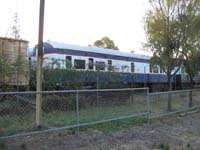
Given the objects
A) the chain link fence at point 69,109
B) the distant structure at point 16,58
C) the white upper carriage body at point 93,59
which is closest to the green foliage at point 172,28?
the chain link fence at point 69,109

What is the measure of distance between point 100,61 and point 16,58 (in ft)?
27.5

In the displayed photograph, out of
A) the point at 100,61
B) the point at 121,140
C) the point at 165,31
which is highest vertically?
the point at 165,31

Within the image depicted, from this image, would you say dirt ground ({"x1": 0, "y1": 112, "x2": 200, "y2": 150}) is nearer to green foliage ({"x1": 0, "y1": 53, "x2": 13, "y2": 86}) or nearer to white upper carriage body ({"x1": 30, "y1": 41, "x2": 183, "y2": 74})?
green foliage ({"x1": 0, "y1": 53, "x2": 13, "y2": 86})

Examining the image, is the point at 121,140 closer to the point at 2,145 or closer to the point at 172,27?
the point at 2,145

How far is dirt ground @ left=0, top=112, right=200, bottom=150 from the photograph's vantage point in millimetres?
5559

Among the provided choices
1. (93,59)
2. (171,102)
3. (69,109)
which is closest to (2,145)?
(69,109)

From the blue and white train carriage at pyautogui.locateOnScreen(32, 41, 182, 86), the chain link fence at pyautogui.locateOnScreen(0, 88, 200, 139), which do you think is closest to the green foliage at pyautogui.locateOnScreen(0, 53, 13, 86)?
the chain link fence at pyautogui.locateOnScreen(0, 88, 200, 139)

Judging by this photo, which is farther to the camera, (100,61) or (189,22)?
(100,61)

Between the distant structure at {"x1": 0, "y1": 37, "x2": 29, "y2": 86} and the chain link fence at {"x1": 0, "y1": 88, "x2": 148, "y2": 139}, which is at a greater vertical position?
the distant structure at {"x1": 0, "y1": 37, "x2": 29, "y2": 86}

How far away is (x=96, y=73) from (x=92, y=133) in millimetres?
7607

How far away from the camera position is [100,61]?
18.0 metres

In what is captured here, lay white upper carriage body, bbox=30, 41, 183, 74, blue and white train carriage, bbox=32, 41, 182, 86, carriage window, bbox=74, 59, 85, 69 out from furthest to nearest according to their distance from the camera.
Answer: carriage window, bbox=74, 59, 85, 69
white upper carriage body, bbox=30, 41, 183, 74
blue and white train carriage, bbox=32, 41, 182, 86

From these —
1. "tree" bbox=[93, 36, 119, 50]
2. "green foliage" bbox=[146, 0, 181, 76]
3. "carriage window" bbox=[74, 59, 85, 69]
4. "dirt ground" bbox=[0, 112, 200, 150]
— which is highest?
"tree" bbox=[93, 36, 119, 50]

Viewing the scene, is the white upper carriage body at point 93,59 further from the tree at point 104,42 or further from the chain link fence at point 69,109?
the tree at point 104,42
